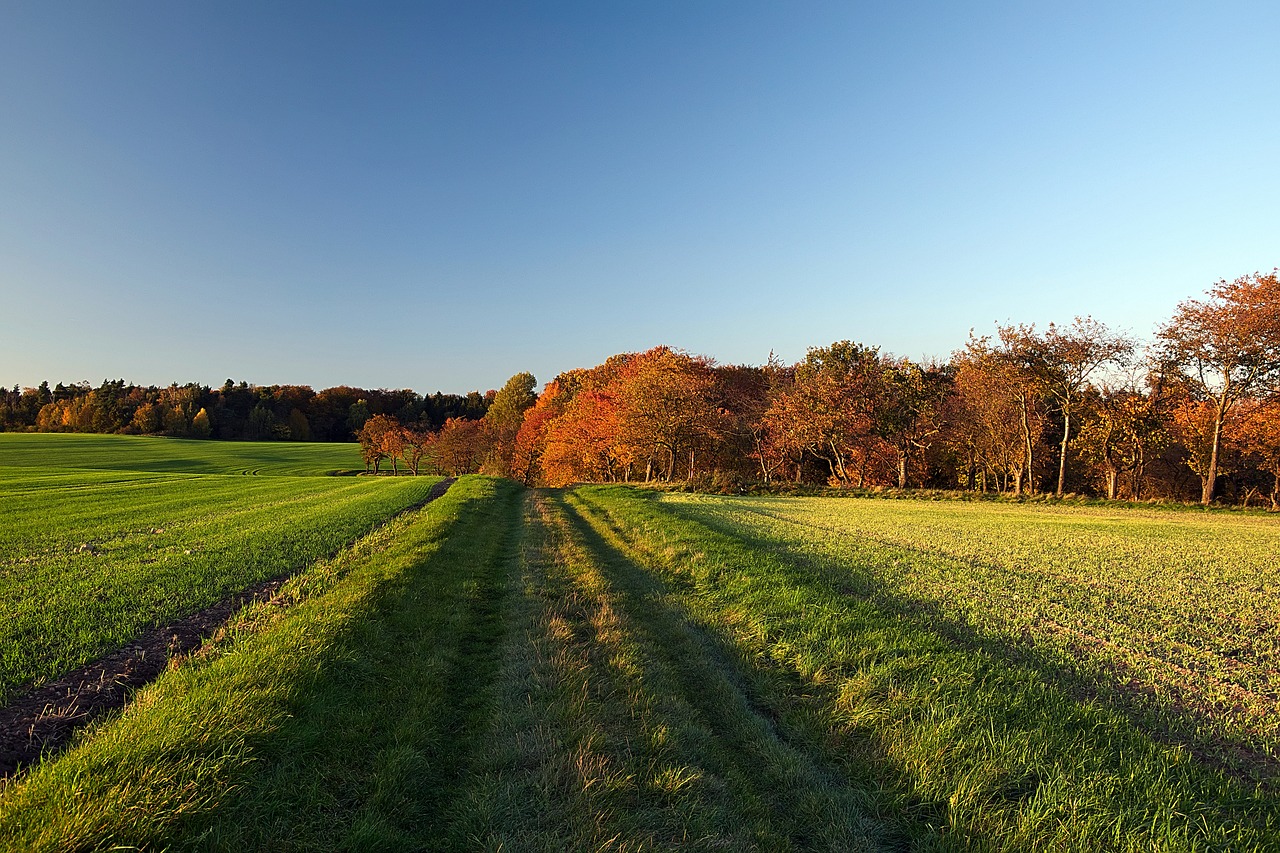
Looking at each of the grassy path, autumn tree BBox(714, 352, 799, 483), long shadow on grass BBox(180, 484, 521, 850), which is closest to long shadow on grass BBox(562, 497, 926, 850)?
the grassy path

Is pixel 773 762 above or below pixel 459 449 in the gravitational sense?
below

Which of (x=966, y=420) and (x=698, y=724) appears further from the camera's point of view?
(x=966, y=420)

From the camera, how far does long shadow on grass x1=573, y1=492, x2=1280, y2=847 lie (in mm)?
4055

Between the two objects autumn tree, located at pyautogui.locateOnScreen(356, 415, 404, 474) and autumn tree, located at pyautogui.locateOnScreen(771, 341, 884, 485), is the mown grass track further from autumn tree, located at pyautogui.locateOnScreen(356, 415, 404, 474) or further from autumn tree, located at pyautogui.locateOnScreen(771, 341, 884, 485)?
autumn tree, located at pyautogui.locateOnScreen(356, 415, 404, 474)

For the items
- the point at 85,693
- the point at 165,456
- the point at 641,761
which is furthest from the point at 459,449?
the point at 641,761

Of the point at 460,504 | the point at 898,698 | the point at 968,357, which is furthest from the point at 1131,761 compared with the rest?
the point at 968,357

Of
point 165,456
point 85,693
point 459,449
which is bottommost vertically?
point 165,456

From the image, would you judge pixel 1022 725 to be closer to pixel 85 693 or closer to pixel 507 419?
pixel 85 693

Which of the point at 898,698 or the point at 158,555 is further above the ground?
the point at 898,698

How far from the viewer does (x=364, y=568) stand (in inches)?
440

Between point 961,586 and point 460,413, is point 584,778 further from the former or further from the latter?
point 460,413

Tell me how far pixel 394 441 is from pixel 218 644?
8133cm

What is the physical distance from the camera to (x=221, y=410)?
12156cm

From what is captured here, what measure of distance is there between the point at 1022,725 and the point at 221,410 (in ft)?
508
